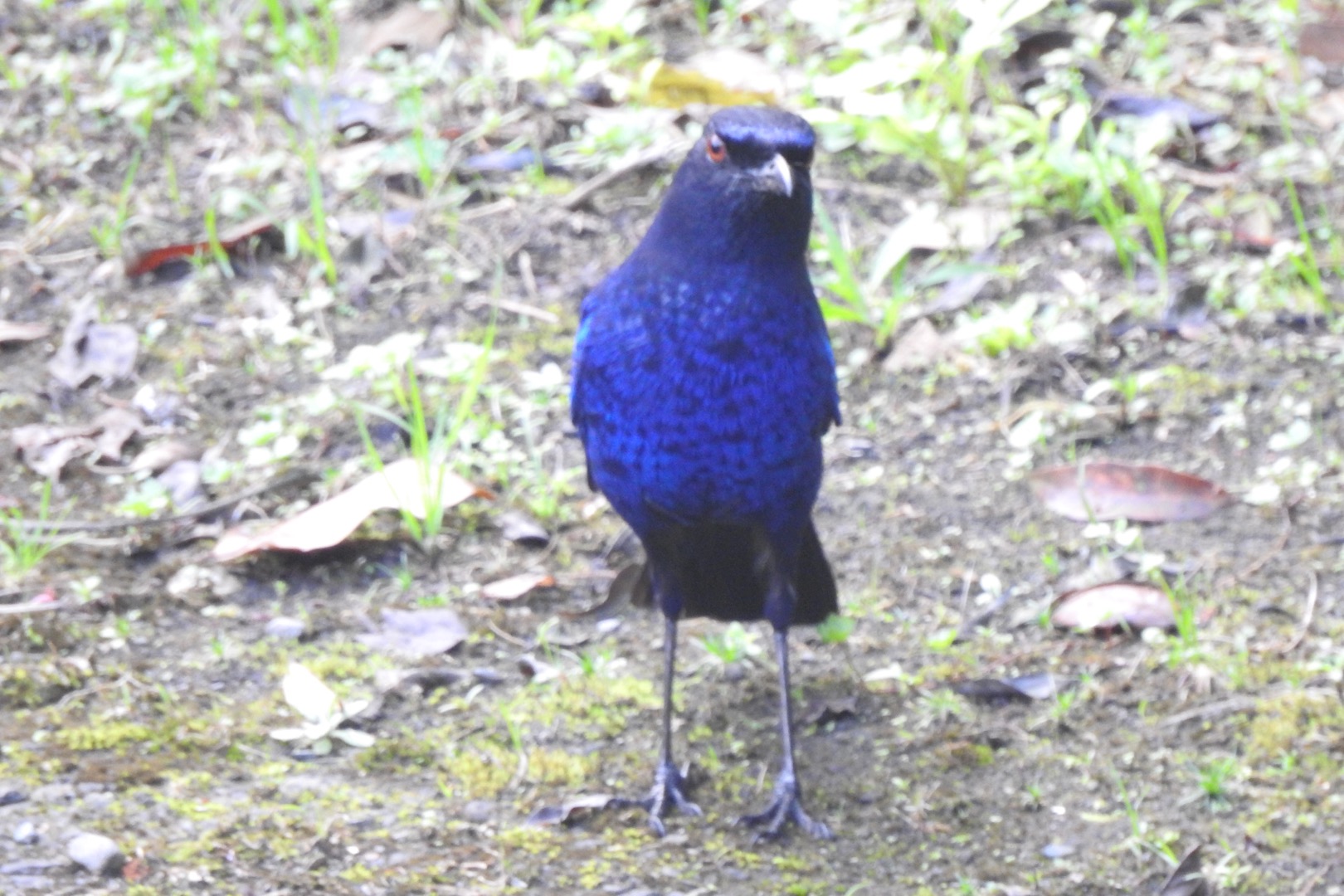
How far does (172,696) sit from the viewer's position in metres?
3.81

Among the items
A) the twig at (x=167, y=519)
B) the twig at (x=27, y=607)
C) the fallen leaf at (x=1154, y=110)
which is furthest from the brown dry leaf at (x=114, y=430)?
the fallen leaf at (x=1154, y=110)

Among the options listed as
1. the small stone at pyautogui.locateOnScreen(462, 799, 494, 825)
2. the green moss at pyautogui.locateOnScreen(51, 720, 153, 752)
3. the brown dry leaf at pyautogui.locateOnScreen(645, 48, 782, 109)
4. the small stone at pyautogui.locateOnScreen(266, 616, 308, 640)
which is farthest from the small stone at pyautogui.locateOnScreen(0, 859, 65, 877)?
the brown dry leaf at pyautogui.locateOnScreen(645, 48, 782, 109)

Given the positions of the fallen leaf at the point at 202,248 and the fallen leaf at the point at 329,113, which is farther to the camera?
the fallen leaf at the point at 329,113

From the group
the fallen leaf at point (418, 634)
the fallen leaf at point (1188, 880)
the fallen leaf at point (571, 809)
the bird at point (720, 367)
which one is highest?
the bird at point (720, 367)

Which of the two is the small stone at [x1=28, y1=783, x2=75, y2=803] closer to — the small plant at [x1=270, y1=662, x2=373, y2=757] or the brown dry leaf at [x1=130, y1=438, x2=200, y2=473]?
the small plant at [x1=270, y1=662, x2=373, y2=757]

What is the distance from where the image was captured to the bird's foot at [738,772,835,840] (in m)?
3.57

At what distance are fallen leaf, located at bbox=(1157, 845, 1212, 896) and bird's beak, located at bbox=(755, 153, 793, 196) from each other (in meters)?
1.50

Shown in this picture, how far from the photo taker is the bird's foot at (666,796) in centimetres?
360

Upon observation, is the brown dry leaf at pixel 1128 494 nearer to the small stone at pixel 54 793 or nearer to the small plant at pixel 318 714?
the small plant at pixel 318 714

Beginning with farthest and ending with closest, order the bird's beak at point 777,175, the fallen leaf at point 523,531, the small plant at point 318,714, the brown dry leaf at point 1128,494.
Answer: the fallen leaf at point 523,531 < the brown dry leaf at point 1128,494 < the small plant at point 318,714 < the bird's beak at point 777,175

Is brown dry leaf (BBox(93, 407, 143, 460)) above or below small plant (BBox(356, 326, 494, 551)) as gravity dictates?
below

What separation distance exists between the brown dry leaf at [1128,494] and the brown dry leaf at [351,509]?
1562 millimetres

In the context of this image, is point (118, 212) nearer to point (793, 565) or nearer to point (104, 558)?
point (104, 558)

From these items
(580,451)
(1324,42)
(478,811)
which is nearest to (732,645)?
(478,811)
